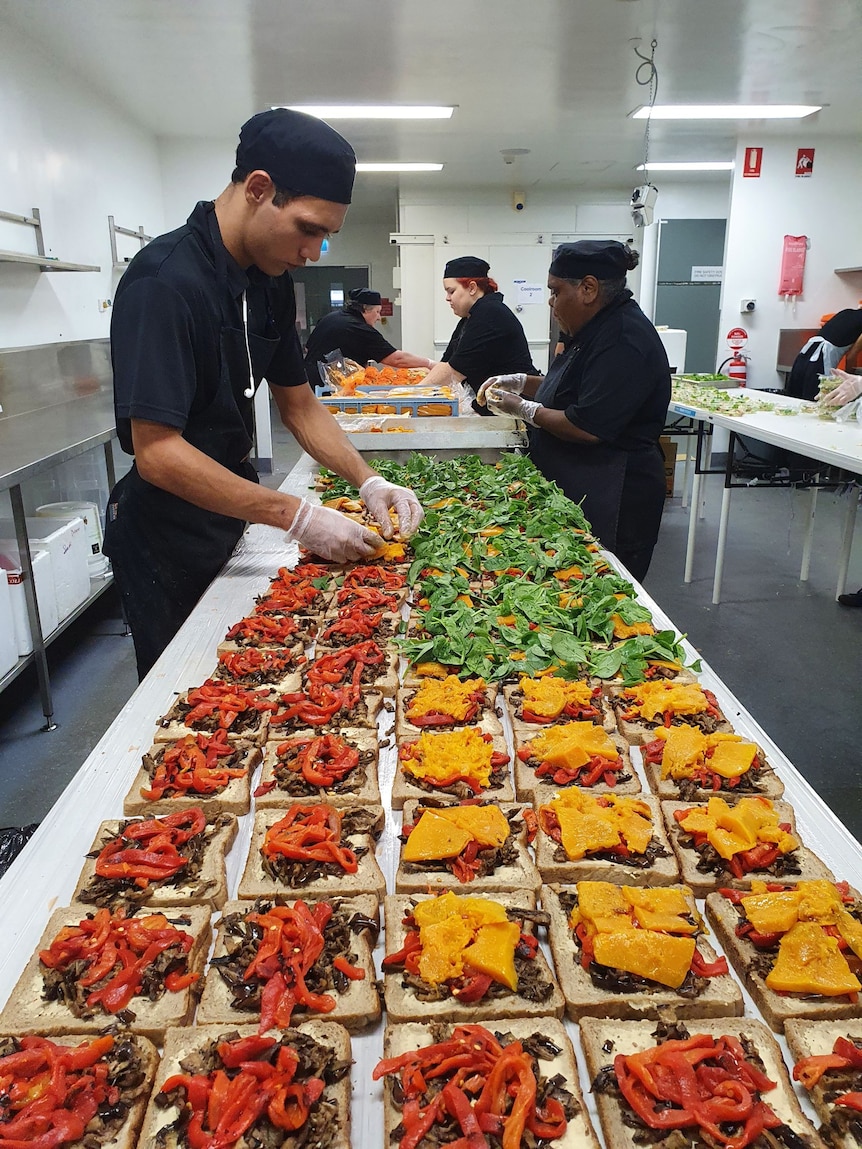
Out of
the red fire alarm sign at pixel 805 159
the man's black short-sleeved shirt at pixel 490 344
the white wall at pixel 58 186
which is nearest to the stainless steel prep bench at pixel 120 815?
Result: the man's black short-sleeved shirt at pixel 490 344

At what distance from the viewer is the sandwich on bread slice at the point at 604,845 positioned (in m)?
1.23

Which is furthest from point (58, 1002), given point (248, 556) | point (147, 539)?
point (248, 556)

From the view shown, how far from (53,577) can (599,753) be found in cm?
327

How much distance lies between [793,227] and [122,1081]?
9.21 meters

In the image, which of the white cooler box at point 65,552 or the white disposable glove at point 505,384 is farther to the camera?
the white disposable glove at point 505,384

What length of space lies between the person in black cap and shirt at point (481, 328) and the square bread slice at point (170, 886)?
4.08m

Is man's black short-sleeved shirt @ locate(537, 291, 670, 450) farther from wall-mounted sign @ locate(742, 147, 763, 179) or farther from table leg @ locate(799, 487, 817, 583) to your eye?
wall-mounted sign @ locate(742, 147, 763, 179)

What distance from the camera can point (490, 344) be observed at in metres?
4.94

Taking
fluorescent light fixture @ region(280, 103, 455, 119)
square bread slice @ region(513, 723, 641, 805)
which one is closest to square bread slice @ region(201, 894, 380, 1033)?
square bread slice @ region(513, 723, 641, 805)

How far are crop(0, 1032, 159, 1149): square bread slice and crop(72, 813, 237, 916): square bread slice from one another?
22cm

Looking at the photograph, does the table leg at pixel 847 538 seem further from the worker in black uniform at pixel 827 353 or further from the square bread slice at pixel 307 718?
the square bread slice at pixel 307 718

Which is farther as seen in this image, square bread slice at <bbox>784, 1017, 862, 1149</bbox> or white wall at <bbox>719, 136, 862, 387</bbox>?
white wall at <bbox>719, 136, 862, 387</bbox>

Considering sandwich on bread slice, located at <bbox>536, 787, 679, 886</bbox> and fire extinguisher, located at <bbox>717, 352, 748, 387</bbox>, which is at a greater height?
fire extinguisher, located at <bbox>717, 352, 748, 387</bbox>

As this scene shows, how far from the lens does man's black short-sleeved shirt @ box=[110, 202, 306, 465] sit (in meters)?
1.91
